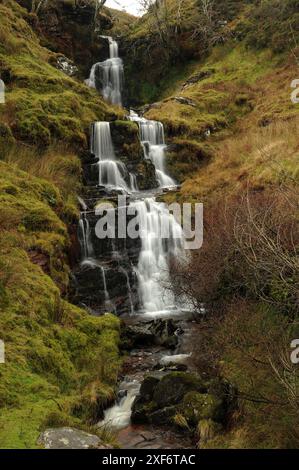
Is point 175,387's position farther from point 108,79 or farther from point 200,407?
point 108,79

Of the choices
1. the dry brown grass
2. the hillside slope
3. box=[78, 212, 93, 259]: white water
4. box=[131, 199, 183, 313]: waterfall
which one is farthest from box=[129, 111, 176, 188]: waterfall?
box=[78, 212, 93, 259]: white water

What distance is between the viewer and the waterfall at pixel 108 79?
31600mm

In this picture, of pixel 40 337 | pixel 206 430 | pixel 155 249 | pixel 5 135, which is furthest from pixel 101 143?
pixel 206 430

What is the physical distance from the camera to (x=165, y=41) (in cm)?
3362

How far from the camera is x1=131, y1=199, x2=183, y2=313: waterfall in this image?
49.3 ft

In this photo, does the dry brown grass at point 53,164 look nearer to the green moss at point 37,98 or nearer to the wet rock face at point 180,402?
the green moss at point 37,98

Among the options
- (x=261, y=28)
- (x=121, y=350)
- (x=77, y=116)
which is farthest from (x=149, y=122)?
(x=121, y=350)

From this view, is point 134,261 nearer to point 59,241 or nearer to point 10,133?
point 59,241

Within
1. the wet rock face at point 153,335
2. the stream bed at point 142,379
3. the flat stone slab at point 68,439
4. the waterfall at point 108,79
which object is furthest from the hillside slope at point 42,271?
the waterfall at point 108,79

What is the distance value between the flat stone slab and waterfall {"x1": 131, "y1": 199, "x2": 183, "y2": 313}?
8.42m

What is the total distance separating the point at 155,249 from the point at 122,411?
8.17 m

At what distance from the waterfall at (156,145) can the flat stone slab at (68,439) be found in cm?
1594

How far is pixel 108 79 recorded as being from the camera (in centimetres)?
3209
